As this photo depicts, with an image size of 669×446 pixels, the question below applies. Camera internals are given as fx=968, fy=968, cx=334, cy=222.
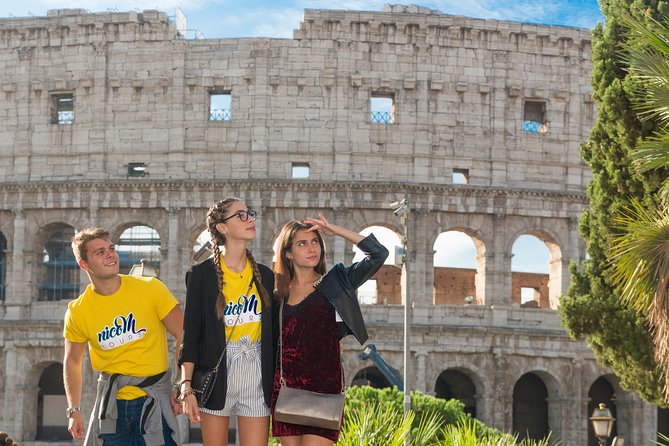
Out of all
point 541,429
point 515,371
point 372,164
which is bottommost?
point 541,429

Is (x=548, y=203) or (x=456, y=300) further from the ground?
(x=548, y=203)

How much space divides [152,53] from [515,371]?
58.6 feet

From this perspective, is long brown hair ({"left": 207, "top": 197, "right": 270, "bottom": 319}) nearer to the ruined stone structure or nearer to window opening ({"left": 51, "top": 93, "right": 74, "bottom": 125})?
Result: the ruined stone structure

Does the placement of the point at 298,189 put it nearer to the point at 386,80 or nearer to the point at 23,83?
the point at 386,80

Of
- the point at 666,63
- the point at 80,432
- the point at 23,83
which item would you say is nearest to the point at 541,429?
the point at 23,83

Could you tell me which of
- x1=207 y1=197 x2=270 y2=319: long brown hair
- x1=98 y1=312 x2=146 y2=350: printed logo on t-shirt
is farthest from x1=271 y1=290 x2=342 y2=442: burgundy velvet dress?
x1=98 y1=312 x2=146 y2=350: printed logo on t-shirt

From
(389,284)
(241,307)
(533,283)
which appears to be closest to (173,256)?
(389,284)

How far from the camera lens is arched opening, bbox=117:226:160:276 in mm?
45750

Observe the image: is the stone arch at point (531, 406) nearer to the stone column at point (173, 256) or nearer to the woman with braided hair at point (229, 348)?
the stone column at point (173, 256)

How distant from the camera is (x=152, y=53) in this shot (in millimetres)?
36438

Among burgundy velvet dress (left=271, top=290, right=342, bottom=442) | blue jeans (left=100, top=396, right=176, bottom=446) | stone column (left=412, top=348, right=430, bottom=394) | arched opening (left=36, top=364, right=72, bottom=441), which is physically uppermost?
burgundy velvet dress (left=271, top=290, right=342, bottom=442)

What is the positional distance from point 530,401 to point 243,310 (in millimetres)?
31869

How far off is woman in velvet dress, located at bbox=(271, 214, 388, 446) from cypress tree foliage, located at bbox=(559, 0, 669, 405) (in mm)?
13968

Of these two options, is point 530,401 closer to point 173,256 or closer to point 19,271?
point 173,256
